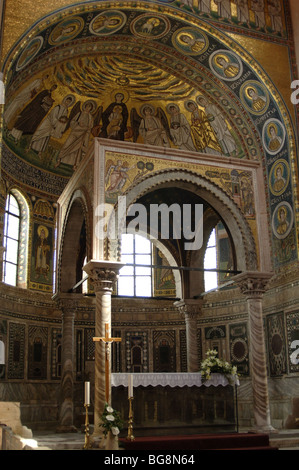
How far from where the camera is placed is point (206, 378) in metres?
14.8

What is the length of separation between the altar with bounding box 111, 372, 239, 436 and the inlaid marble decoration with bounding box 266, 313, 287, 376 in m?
3.51

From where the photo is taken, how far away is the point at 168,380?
1441 cm

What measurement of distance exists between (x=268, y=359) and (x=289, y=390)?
149cm

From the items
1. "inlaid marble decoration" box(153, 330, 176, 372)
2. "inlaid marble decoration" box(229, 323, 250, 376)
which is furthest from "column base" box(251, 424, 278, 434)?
"inlaid marble decoration" box(153, 330, 176, 372)

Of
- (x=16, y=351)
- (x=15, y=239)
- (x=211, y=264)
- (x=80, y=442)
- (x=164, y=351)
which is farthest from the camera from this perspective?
(x=211, y=264)

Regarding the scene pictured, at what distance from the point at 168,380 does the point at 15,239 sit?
9.01 metres

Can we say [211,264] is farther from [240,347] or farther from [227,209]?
[227,209]

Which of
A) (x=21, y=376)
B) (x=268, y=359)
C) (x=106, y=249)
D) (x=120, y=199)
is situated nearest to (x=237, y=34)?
(x=120, y=199)

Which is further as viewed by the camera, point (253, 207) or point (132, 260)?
point (132, 260)

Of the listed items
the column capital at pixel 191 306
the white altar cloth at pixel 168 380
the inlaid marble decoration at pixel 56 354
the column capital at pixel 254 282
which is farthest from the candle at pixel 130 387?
the inlaid marble decoration at pixel 56 354

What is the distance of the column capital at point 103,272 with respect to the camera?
14098 millimetres

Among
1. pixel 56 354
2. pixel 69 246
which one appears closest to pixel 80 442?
pixel 69 246

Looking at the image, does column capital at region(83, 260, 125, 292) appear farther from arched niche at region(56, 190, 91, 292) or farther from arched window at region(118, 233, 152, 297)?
arched window at region(118, 233, 152, 297)

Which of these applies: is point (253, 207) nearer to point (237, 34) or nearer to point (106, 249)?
point (106, 249)
